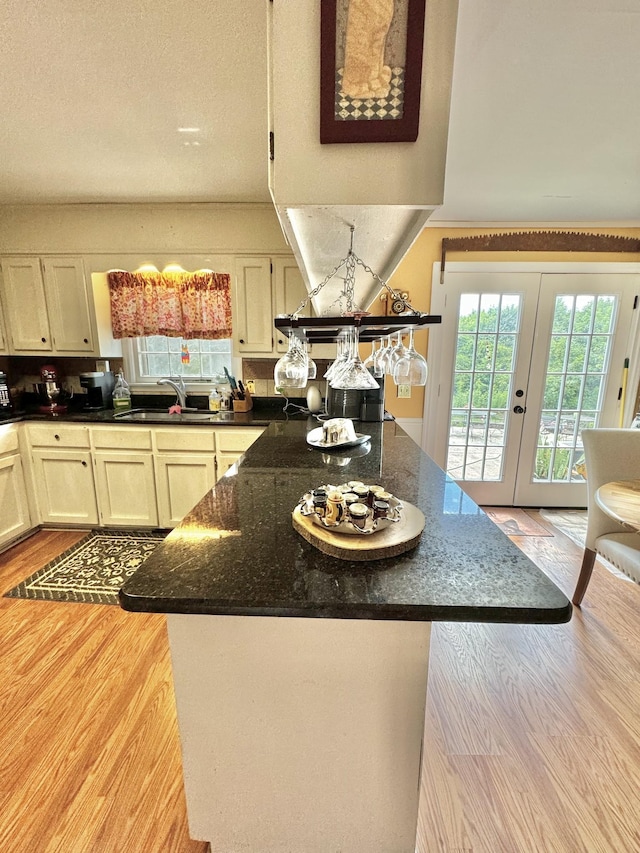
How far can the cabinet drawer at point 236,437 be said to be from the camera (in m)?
2.72

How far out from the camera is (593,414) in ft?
11.0

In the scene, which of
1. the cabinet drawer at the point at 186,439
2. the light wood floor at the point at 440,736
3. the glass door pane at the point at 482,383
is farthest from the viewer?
the glass door pane at the point at 482,383

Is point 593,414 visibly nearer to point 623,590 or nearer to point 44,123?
point 623,590

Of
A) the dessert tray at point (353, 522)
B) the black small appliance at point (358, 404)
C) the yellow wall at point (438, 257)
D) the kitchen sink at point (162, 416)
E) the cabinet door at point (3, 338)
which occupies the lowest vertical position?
the kitchen sink at point (162, 416)

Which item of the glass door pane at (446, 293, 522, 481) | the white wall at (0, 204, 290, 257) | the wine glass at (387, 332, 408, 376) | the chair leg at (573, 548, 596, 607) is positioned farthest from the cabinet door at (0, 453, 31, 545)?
the chair leg at (573, 548, 596, 607)

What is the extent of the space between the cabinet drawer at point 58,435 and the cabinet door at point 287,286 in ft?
5.44

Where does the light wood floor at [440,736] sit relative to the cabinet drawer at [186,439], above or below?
below

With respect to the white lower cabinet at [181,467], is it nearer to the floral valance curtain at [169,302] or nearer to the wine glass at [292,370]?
the floral valance curtain at [169,302]

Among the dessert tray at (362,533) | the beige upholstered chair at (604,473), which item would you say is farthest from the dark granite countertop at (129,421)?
the beige upholstered chair at (604,473)

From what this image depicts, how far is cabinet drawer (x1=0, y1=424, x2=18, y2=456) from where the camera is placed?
264 cm

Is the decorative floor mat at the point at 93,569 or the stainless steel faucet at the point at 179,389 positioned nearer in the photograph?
the decorative floor mat at the point at 93,569

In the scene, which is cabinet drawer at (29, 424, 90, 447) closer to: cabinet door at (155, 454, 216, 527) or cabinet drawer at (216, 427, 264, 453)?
cabinet door at (155, 454, 216, 527)

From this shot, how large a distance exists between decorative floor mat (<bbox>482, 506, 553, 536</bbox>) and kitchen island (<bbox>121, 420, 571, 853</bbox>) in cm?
226

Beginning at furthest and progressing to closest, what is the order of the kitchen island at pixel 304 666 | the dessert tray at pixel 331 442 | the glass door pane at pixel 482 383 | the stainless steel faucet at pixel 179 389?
the glass door pane at pixel 482 383 < the stainless steel faucet at pixel 179 389 < the dessert tray at pixel 331 442 < the kitchen island at pixel 304 666
